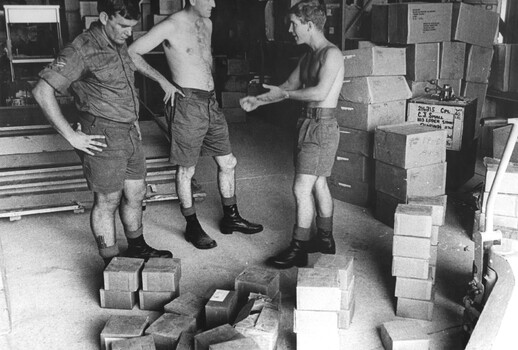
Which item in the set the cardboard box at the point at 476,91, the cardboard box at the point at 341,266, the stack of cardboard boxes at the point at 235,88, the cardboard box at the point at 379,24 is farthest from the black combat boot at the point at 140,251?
the stack of cardboard boxes at the point at 235,88

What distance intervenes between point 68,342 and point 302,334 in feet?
3.84

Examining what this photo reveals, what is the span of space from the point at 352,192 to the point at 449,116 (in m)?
1.08

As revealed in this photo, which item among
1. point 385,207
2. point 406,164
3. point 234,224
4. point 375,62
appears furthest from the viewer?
point 375,62

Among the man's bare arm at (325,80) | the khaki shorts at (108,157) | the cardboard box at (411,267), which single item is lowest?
the cardboard box at (411,267)

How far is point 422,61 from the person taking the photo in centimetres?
510

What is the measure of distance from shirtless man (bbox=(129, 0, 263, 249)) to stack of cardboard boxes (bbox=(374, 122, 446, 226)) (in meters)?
1.21

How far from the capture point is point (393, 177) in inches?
171

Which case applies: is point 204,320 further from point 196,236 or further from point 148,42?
point 148,42

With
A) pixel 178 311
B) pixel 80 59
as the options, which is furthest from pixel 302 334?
pixel 80 59

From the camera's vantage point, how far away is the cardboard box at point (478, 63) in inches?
211

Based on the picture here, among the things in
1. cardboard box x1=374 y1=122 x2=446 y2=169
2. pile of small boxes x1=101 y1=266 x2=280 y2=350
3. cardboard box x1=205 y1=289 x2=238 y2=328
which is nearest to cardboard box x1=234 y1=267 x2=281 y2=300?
pile of small boxes x1=101 y1=266 x2=280 y2=350

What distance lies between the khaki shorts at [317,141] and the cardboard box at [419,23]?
1.82m

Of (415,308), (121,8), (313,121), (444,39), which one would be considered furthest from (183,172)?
(444,39)

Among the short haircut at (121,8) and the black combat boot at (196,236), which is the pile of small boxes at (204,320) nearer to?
the black combat boot at (196,236)
